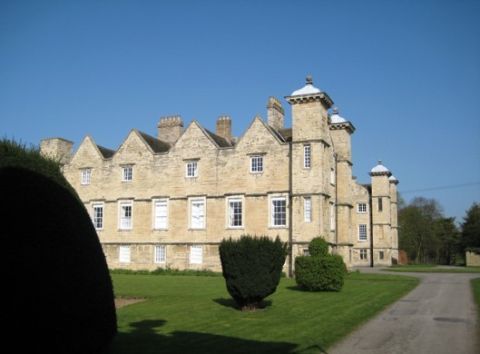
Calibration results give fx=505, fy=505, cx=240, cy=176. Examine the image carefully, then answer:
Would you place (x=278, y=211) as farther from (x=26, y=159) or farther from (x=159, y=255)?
(x=26, y=159)

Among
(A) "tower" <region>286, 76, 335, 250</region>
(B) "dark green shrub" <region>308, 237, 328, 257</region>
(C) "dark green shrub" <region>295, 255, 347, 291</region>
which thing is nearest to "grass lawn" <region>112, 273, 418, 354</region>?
(C) "dark green shrub" <region>295, 255, 347, 291</region>

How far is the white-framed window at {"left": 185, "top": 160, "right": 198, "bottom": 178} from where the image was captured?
41369 mm

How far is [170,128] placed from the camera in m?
48.2

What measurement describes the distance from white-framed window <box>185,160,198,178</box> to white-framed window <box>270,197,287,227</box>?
725cm

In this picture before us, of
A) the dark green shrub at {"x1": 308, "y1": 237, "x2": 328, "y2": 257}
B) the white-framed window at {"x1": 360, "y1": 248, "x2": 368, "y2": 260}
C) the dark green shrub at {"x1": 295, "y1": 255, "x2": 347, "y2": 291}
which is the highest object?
the dark green shrub at {"x1": 308, "y1": 237, "x2": 328, "y2": 257}

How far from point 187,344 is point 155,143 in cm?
3603

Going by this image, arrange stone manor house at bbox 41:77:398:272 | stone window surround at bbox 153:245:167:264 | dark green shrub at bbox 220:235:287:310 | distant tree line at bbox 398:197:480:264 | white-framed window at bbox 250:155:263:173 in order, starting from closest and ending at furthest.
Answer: dark green shrub at bbox 220:235:287:310
stone manor house at bbox 41:77:398:272
white-framed window at bbox 250:155:263:173
stone window surround at bbox 153:245:167:264
distant tree line at bbox 398:197:480:264

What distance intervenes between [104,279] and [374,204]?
62.8 meters

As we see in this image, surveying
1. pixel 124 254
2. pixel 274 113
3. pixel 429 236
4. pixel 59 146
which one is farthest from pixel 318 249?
pixel 429 236

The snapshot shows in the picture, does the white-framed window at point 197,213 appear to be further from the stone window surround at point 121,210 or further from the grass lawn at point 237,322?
the grass lawn at point 237,322

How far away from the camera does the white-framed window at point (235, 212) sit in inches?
1542

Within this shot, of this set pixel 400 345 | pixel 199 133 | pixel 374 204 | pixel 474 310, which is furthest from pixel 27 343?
pixel 374 204

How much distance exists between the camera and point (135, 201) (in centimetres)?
4344

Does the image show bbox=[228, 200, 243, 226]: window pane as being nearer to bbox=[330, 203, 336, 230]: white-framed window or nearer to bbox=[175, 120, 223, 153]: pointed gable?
bbox=[175, 120, 223, 153]: pointed gable
